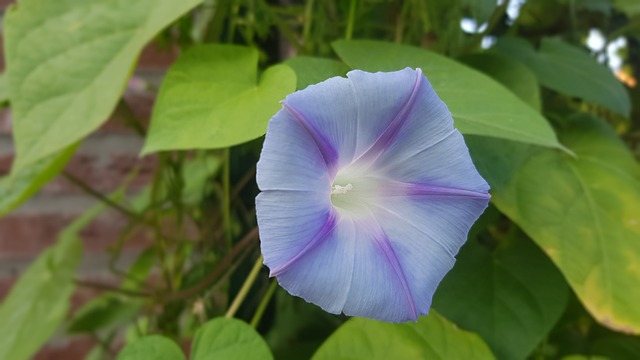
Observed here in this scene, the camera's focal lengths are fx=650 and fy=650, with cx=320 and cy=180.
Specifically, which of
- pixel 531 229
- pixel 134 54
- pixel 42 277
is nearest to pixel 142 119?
pixel 42 277

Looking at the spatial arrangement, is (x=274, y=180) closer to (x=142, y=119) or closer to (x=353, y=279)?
(x=353, y=279)

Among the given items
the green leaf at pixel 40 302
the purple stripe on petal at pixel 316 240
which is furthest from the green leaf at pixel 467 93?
the green leaf at pixel 40 302

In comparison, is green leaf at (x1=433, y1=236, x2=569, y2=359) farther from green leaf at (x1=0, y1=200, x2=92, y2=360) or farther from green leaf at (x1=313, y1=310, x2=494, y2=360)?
green leaf at (x1=0, y1=200, x2=92, y2=360)

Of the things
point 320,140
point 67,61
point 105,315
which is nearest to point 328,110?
point 320,140

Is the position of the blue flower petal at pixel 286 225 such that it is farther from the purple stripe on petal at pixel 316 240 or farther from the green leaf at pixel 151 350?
the green leaf at pixel 151 350

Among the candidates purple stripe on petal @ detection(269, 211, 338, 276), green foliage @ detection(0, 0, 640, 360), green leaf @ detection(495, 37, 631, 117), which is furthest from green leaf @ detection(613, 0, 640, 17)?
purple stripe on petal @ detection(269, 211, 338, 276)
